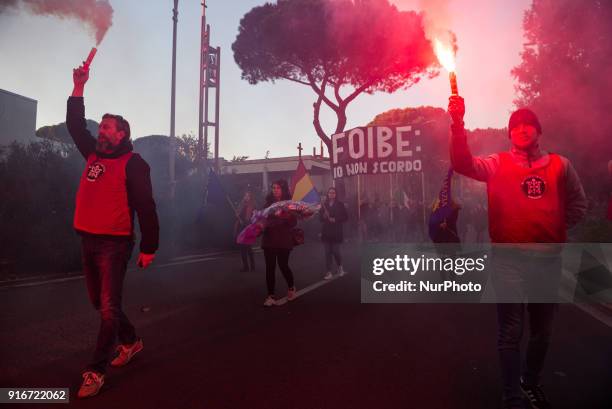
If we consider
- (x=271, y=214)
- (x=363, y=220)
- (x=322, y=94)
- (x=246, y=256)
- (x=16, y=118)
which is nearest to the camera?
(x=271, y=214)

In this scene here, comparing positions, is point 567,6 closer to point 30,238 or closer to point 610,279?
point 610,279

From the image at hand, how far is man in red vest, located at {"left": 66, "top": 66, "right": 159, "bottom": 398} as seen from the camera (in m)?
3.27

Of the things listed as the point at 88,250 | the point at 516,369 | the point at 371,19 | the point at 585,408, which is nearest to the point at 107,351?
the point at 88,250

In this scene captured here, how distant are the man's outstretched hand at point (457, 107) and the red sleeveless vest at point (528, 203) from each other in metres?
0.44

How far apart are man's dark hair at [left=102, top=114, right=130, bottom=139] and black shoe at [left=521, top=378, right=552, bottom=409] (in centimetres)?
318

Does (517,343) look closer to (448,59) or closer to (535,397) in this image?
(535,397)

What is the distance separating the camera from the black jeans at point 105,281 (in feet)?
10.6

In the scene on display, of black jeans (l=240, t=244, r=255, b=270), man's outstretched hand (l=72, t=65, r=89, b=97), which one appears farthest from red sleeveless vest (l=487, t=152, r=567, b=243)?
black jeans (l=240, t=244, r=255, b=270)

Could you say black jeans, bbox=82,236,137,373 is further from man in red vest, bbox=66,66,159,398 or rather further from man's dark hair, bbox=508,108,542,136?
man's dark hair, bbox=508,108,542,136

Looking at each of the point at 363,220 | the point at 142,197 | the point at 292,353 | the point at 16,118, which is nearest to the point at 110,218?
the point at 142,197

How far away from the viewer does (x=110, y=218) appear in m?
3.28

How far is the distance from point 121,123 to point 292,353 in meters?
2.30

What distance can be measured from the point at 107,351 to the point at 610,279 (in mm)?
7164

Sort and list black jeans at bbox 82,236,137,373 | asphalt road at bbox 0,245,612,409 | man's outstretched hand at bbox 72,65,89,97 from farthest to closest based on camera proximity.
Result: man's outstretched hand at bbox 72,65,89,97, black jeans at bbox 82,236,137,373, asphalt road at bbox 0,245,612,409
